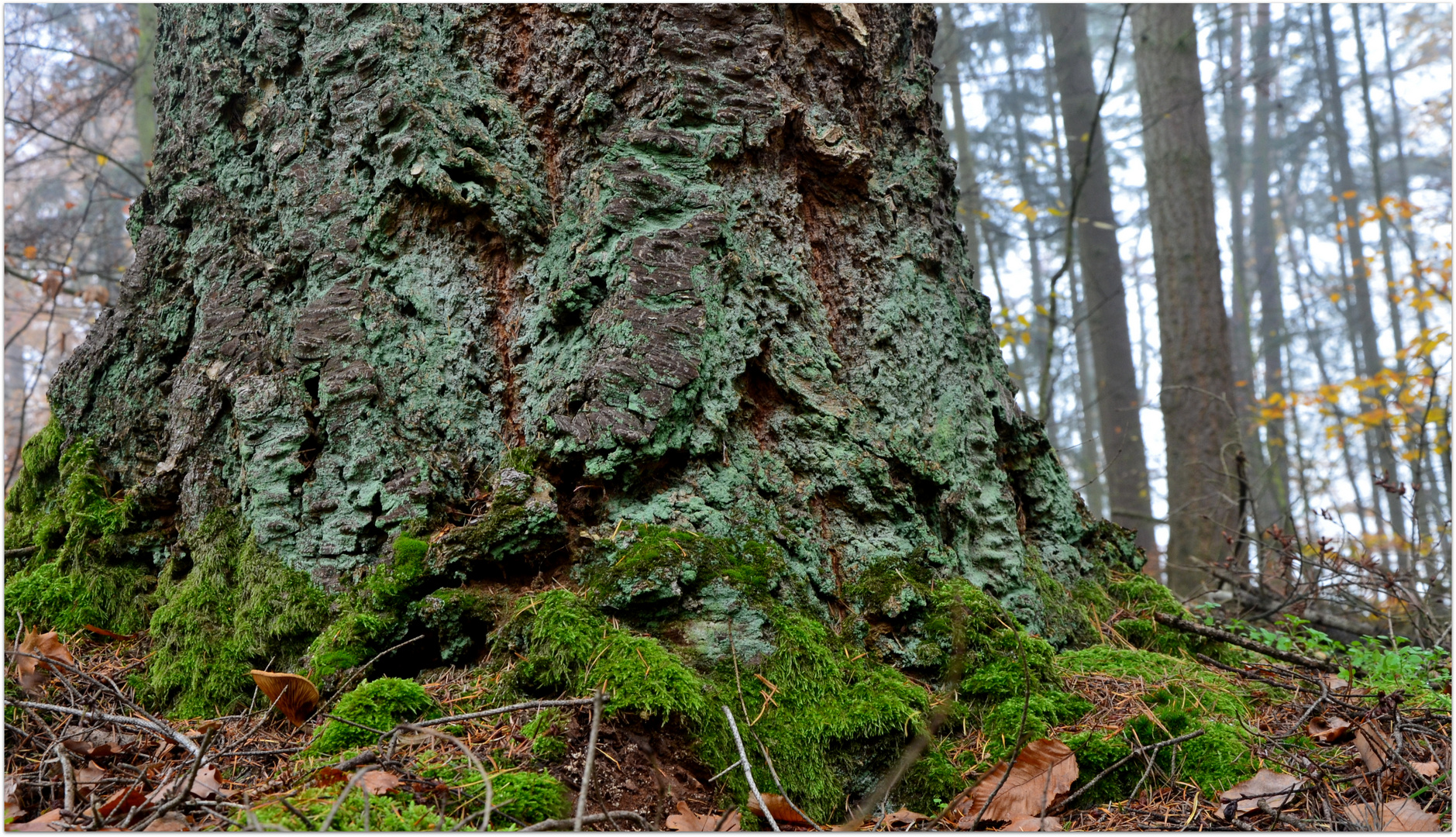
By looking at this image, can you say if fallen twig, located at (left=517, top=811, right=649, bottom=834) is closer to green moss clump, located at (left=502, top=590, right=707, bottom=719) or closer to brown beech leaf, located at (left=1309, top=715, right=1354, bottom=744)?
green moss clump, located at (left=502, top=590, right=707, bottom=719)

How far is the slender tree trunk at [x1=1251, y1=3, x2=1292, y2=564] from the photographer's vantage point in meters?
12.4

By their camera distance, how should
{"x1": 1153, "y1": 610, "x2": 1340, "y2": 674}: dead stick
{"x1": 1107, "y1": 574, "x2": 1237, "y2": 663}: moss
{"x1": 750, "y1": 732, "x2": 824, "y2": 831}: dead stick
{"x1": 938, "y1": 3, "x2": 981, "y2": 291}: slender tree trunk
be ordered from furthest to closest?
{"x1": 938, "y1": 3, "x2": 981, "y2": 291}: slender tree trunk < {"x1": 1107, "y1": 574, "x2": 1237, "y2": 663}: moss < {"x1": 1153, "y1": 610, "x2": 1340, "y2": 674}: dead stick < {"x1": 750, "y1": 732, "x2": 824, "y2": 831}: dead stick

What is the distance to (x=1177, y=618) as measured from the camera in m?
2.91

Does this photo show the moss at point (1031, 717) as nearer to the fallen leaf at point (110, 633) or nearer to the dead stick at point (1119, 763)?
the dead stick at point (1119, 763)

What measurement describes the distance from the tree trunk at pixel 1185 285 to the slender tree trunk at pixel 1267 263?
9.68 feet

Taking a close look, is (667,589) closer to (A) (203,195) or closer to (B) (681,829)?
(B) (681,829)

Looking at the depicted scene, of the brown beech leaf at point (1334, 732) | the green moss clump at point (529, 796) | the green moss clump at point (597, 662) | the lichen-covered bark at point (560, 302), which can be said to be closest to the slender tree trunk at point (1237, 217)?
the brown beech leaf at point (1334, 732)

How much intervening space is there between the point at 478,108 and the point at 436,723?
193cm

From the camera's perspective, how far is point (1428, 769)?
194 cm

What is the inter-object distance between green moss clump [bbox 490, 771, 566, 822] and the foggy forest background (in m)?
3.28

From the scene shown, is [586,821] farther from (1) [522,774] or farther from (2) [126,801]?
(2) [126,801]

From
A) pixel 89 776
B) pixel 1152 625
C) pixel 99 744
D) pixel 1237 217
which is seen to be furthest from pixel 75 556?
pixel 1237 217

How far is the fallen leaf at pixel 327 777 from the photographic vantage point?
157cm

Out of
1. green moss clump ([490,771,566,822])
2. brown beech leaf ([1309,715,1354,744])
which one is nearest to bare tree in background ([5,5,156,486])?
green moss clump ([490,771,566,822])
